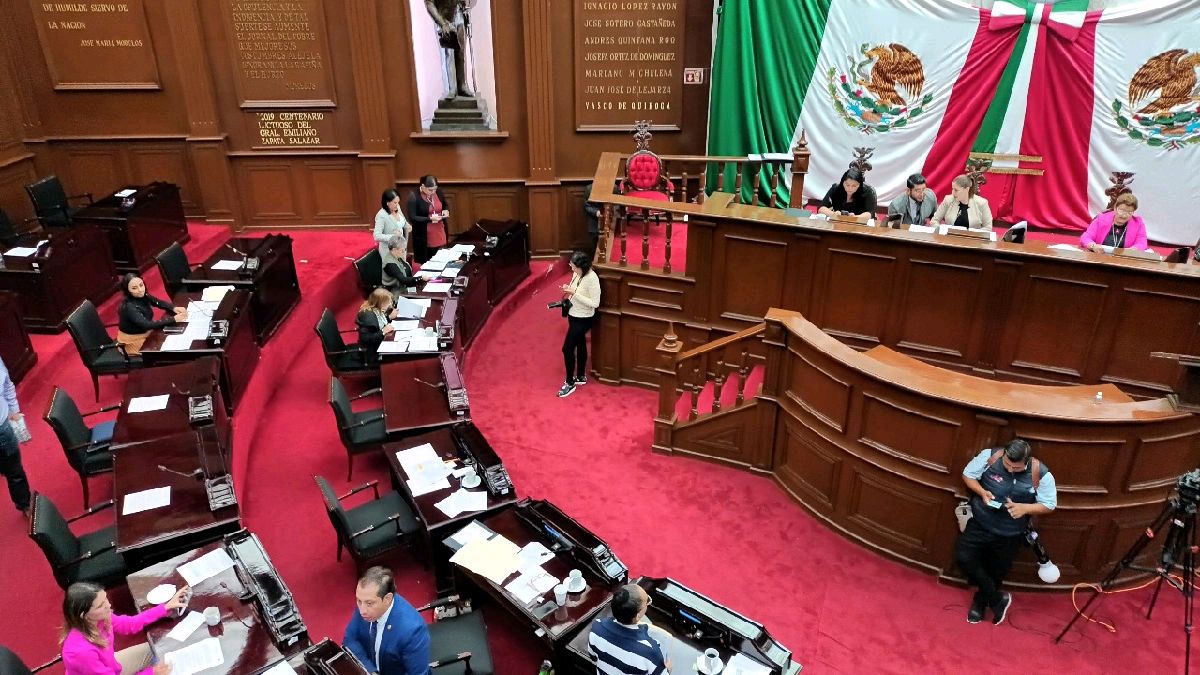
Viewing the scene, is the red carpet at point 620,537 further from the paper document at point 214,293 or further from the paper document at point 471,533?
the paper document at point 214,293

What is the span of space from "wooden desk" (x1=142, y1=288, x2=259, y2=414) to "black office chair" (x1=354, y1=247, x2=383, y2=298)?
4.45ft

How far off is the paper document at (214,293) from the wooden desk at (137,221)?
1837mm

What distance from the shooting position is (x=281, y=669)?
Answer: 387cm

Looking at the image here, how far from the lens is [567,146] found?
1059 centimetres

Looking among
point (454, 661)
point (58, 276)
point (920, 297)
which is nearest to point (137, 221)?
point (58, 276)

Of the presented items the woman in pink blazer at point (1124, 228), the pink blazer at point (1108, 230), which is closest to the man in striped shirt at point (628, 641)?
the woman in pink blazer at point (1124, 228)

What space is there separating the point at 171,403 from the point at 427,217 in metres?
4.05

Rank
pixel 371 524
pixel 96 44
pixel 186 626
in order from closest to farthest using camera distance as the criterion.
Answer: pixel 186 626, pixel 371 524, pixel 96 44

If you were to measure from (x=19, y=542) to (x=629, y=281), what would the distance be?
534cm

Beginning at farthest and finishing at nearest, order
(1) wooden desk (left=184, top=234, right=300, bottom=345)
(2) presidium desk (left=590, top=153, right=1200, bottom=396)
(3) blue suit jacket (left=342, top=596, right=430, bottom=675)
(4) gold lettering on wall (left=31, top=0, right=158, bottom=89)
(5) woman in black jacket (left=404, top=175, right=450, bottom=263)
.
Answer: (4) gold lettering on wall (left=31, top=0, right=158, bottom=89)
(5) woman in black jacket (left=404, top=175, right=450, bottom=263)
(1) wooden desk (left=184, top=234, right=300, bottom=345)
(2) presidium desk (left=590, top=153, right=1200, bottom=396)
(3) blue suit jacket (left=342, top=596, right=430, bottom=675)

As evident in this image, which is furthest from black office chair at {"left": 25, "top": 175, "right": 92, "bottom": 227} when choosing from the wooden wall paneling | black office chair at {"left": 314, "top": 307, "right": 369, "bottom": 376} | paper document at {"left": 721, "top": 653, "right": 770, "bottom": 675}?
A: the wooden wall paneling

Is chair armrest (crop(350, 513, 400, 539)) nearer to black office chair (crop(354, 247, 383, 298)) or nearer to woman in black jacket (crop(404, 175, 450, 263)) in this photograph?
black office chair (crop(354, 247, 383, 298))

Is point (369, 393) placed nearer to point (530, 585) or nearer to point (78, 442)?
point (78, 442)

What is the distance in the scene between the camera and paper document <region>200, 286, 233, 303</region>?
725 cm
